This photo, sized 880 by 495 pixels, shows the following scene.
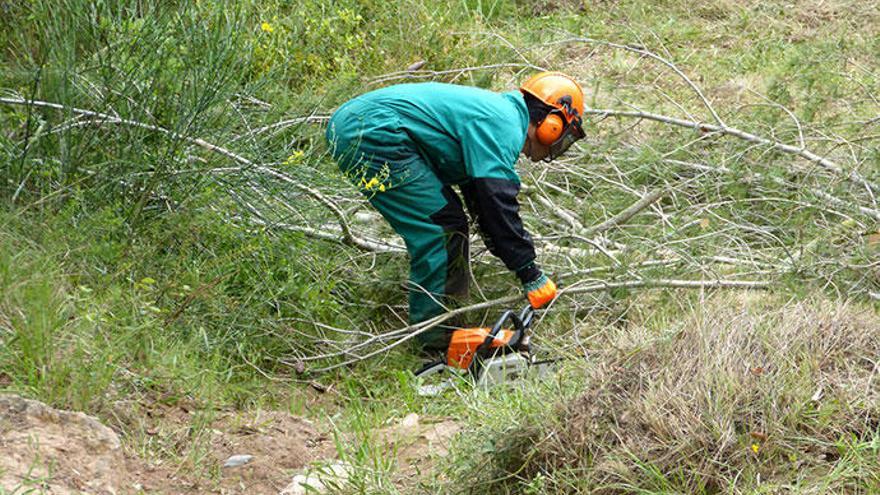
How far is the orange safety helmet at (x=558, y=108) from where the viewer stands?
5.50 metres

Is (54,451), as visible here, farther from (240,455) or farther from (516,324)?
(516,324)

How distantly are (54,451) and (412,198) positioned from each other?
249 cm

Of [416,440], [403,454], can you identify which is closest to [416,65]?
[416,440]

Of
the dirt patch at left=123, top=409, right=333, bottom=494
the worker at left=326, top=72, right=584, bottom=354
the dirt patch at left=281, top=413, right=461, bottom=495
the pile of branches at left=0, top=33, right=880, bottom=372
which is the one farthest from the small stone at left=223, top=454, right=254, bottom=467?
the worker at left=326, top=72, right=584, bottom=354

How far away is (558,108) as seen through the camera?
5.50m

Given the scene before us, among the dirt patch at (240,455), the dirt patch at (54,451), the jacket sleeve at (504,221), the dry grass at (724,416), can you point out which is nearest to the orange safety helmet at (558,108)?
the jacket sleeve at (504,221)

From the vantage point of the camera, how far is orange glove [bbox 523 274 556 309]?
5.23m

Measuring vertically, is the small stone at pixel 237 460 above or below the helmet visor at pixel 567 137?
below

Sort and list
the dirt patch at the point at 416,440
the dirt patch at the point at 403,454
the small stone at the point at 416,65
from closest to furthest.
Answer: the dirt patch at the point at 403,454 < the dirt patch at the point at 416,440 < the small stone at the point at 416,65

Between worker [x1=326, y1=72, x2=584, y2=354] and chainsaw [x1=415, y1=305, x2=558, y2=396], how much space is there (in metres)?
0.17

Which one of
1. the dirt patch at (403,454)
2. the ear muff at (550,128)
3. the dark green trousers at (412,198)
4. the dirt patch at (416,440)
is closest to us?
the dirt patch at (403,454)

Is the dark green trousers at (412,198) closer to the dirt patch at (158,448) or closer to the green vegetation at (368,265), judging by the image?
the green vegetation at (368,265)

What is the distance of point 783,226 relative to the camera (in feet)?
20.0

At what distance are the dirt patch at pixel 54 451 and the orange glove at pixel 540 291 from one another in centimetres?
232
